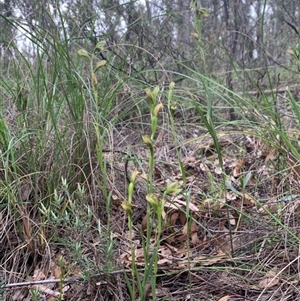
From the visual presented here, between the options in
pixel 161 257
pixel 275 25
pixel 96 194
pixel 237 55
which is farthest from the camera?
pixel 275 25

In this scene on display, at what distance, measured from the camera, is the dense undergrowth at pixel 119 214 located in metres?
1.39

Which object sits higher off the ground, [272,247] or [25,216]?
[25,216]

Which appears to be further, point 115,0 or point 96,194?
point 115,0

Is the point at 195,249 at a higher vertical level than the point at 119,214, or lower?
lower

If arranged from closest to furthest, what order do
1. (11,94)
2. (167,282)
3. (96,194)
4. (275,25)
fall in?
1. (167,282)
2. (96,194)
3. (11,94)
4. (275,25)

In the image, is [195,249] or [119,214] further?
[119,214]

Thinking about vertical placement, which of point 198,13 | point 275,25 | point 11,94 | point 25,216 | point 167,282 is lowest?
point 167,282

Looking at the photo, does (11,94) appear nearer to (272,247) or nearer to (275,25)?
(272,247)

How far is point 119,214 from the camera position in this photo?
6.08ft

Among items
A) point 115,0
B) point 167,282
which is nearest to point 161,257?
point 167,282

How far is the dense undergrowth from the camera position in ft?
4.57

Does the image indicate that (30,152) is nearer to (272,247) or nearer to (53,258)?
(53,258)

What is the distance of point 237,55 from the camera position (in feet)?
15.8

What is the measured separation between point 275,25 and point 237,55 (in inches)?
40.6
